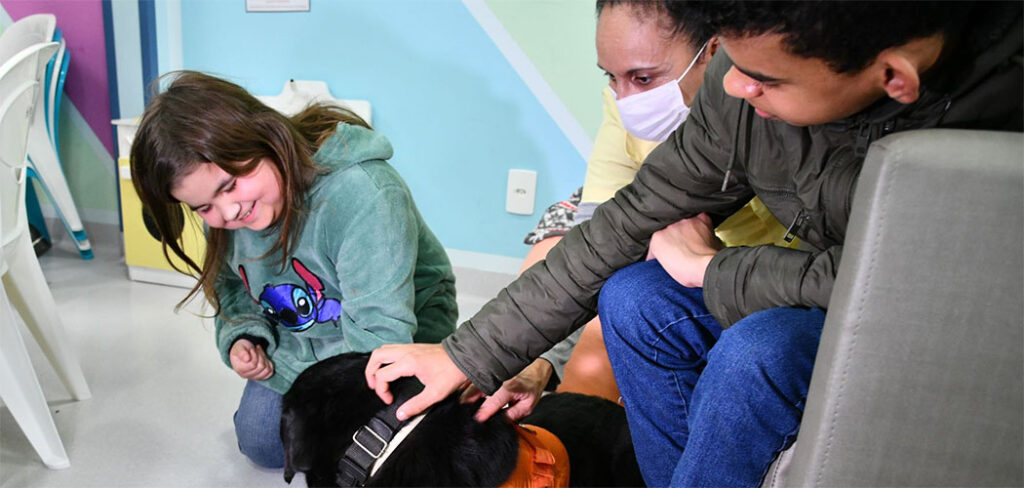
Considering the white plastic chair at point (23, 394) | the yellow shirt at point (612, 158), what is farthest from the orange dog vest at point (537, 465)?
the white plastic chair at point (23, 394)

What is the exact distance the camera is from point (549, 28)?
6.45 ft

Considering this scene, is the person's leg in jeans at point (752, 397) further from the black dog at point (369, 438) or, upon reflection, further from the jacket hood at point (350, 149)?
the jacket hood at point (350, 149)

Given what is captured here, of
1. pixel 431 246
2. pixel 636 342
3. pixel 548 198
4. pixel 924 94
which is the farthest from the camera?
pixel 548 198

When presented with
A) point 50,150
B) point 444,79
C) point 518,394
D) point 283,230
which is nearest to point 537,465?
point 518,394

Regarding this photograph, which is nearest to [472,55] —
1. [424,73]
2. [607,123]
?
[424,73]

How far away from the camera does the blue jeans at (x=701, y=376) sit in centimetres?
63

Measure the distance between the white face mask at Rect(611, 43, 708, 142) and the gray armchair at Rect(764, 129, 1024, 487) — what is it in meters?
0.57

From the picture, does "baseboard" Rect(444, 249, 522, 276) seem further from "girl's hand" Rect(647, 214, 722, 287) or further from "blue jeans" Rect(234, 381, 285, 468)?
"girl's hand" Rect(647, 214, 722, 287)

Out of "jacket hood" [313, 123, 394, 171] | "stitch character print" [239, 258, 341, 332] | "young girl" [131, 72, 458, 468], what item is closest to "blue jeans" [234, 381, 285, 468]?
"young girl" [131, 72, 458, 468]

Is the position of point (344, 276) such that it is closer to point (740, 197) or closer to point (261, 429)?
point (261, 429)

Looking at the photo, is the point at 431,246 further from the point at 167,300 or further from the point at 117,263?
the point at 117,263

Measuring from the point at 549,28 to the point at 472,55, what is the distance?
250 mm

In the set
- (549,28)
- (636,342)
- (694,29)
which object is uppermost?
(694,29)

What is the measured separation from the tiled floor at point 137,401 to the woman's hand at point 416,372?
A: 488 millimetres
